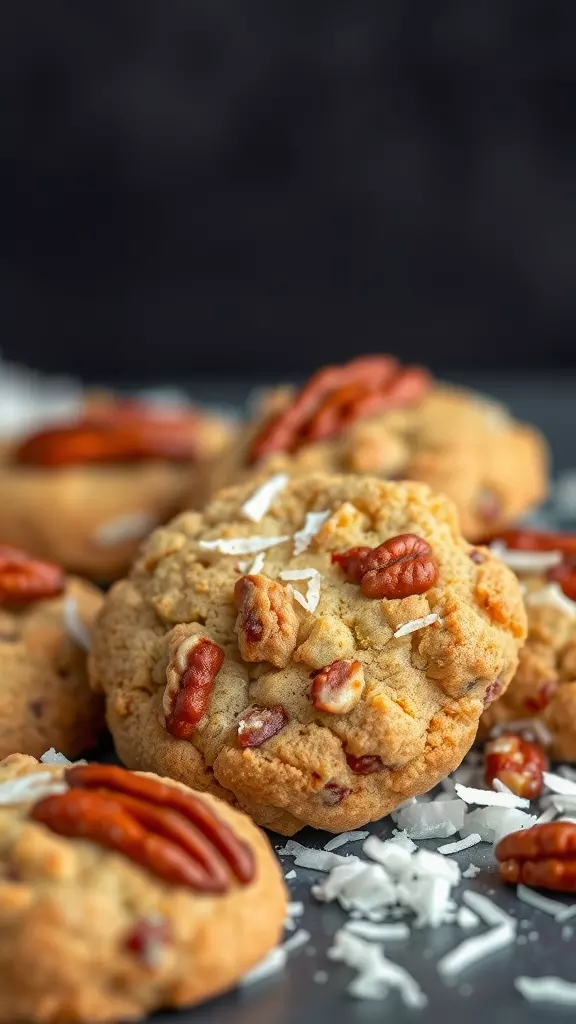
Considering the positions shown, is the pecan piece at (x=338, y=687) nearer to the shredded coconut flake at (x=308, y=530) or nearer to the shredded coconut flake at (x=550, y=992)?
the shredded coconut flake at (x=308, y=530)

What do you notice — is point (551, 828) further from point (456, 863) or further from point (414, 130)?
point (414, 130)

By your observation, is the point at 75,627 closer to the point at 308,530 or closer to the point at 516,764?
the point at 308,530

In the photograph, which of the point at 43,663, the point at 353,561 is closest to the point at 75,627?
the point at 43,663

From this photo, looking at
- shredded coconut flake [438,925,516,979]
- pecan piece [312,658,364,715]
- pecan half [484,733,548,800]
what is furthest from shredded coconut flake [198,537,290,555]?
shredded coconut flake [438,925,516,979]

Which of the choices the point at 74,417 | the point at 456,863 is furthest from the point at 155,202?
the point at 456,863

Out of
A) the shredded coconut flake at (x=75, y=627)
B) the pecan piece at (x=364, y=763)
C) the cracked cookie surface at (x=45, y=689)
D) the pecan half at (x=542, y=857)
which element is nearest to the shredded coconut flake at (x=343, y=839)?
the pecan piece at (x=364, y=763)

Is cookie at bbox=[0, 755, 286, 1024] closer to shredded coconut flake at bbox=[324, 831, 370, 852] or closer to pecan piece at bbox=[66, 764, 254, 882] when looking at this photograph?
pecan piece at bbox=[66, 764, 254, 882]

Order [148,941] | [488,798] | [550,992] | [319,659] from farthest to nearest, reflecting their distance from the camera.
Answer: [488,798], [319,659], [550,992], [148,941]
